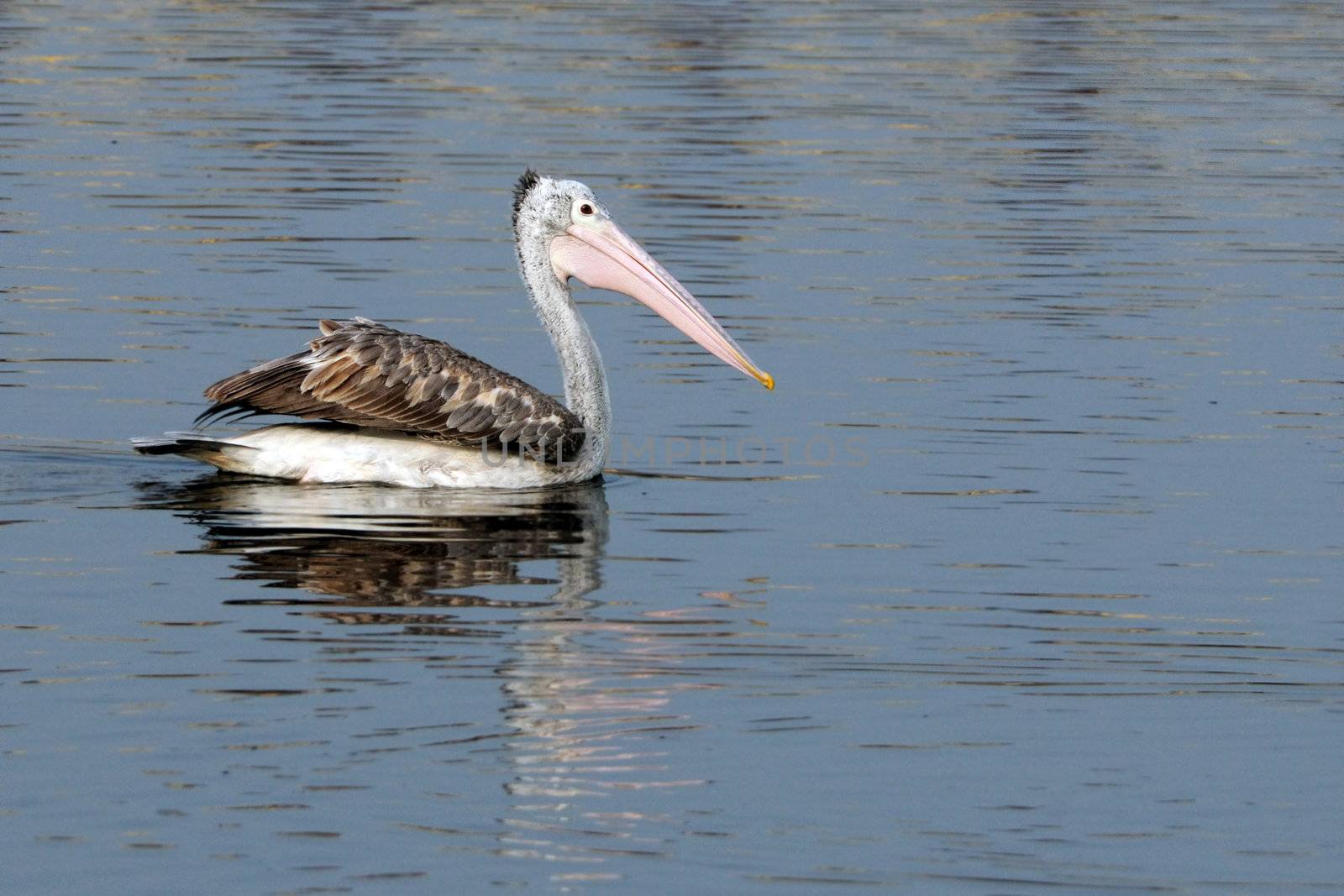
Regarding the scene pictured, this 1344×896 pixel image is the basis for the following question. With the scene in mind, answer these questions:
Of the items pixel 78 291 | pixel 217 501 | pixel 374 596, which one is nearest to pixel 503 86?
pixel 78 291

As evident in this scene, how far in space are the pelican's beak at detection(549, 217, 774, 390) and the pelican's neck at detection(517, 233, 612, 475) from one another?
0.26 ft

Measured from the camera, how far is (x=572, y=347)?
10.8 m

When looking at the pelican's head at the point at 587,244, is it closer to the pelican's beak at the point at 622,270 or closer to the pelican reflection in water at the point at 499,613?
the pelican's beak at the point at 622,270

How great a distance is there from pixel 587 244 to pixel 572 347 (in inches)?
20.9

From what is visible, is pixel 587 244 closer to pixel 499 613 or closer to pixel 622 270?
pixel 622 270

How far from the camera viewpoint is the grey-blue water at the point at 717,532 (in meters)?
5.99

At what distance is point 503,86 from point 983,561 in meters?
14.8

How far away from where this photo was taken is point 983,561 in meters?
8.83

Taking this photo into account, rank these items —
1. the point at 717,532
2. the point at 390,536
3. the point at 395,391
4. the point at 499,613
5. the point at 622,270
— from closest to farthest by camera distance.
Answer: the point at 499,613 < the point at 390,536 < the point at 717,532 < the point at 395,391 < the point at 622,270

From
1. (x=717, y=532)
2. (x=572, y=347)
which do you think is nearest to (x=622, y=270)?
(x=572, y=347)

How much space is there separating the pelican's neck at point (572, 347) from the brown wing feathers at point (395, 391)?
22 cm

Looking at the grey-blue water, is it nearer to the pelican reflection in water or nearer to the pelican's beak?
the pelican reflection in water

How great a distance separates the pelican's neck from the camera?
413 inches

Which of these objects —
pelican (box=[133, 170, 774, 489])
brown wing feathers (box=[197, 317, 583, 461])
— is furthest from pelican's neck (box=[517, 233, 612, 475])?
brown wing feathers (box=[197, 317, 583, 461])
